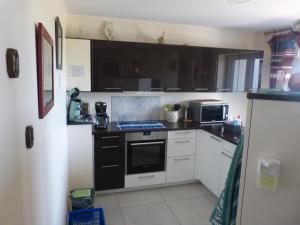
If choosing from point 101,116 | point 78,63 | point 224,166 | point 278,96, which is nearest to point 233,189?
point 278,96

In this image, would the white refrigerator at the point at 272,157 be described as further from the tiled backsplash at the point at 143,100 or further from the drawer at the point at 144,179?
A: the tiled backsplash at the point at 143,100

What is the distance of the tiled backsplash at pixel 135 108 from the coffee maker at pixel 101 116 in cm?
26

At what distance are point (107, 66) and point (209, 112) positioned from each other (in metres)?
1.65

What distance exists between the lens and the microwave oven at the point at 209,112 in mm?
3494

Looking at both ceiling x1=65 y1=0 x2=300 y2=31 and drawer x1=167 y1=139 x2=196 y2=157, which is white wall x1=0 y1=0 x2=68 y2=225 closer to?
ceiling x1=65 y1=0 x2=300 y2=31

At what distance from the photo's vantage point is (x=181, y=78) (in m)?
3.41

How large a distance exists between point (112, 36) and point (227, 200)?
265 cm

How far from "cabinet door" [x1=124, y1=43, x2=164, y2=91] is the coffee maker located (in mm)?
418

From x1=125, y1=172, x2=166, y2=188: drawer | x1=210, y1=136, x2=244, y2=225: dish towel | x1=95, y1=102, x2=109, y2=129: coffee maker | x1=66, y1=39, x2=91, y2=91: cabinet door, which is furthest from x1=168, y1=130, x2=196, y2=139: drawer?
x1=210, y1=136, x2=244, y2=225: dish towel

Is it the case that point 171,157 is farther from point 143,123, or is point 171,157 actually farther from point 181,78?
point 181,78

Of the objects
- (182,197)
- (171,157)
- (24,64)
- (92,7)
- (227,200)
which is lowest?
(182,197)

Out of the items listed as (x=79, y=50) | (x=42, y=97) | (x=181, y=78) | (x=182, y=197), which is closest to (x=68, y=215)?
(x=182, y=197)

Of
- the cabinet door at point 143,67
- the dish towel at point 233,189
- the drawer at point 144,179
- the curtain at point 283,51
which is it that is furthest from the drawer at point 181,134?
the dish towel at point 233,189

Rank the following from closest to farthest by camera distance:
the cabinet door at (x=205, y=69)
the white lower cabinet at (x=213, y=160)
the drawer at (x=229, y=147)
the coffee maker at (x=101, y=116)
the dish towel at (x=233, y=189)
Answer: the dish towel at (x=233, y=189) < the drawer at (x=229, y=147) < the white lower cabinet at (x=213, y=160) < the coffee maker at (x=101, y=116) < the cabinet door at (x=205, y=69)
